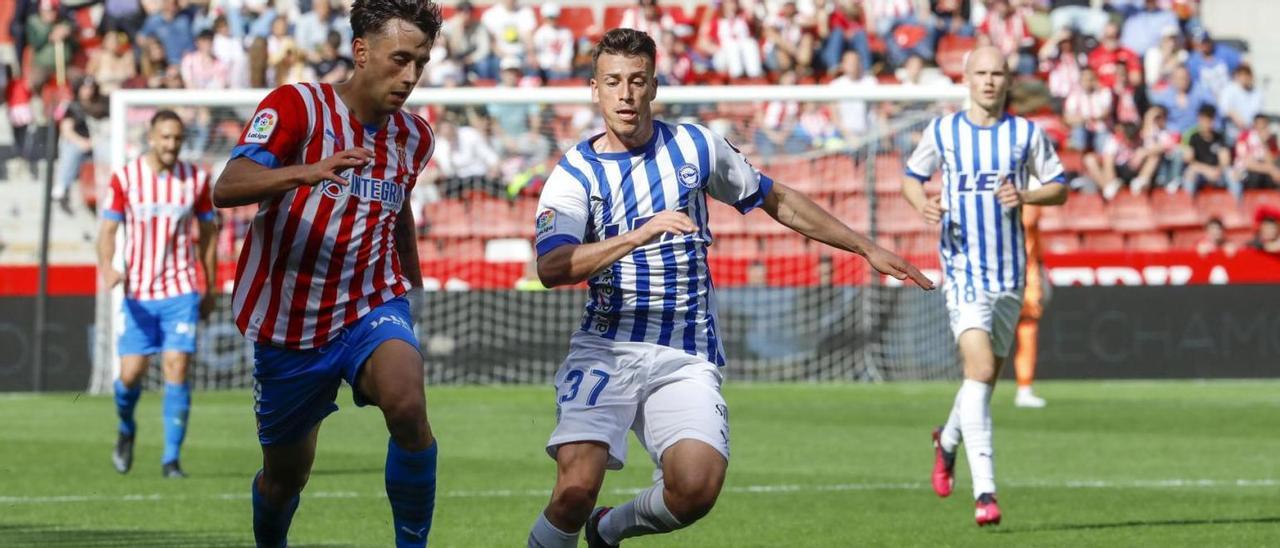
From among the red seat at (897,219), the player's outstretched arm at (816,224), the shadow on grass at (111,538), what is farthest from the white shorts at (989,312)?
the red seat at (897,219)

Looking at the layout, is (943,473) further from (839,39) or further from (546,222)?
(839,39)

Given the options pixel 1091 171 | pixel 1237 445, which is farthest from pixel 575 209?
pixel 1091 171

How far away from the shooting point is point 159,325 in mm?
12055

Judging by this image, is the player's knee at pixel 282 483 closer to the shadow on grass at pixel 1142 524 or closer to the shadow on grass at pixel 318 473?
the shadow on grass at pixel 1142 524

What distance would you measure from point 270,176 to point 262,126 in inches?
15.4

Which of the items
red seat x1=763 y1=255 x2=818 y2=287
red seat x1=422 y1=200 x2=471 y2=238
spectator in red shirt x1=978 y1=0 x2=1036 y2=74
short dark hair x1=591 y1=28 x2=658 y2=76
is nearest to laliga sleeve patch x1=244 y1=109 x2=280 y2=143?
short dark hair x1=591 y1=28 x2=658 y2=76

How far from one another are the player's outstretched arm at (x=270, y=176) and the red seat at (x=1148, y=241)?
60.3 feet

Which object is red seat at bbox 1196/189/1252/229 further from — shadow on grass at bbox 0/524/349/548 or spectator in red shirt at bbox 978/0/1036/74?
shadow on grass at bbox 0/524/349/548

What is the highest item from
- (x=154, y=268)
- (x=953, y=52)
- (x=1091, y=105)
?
(x=953, y=52)

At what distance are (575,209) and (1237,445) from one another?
8.41 meters

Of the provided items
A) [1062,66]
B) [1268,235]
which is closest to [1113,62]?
[1062,66]

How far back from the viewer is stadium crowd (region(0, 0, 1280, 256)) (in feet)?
78.5

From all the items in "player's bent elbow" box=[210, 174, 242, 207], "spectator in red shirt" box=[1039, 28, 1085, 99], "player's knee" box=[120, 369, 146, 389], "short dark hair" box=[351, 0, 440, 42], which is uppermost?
"spectator in red shirt" box=[1039, 28, 1085, 99]

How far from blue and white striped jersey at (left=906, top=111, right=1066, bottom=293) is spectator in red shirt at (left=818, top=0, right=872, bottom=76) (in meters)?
15.3
